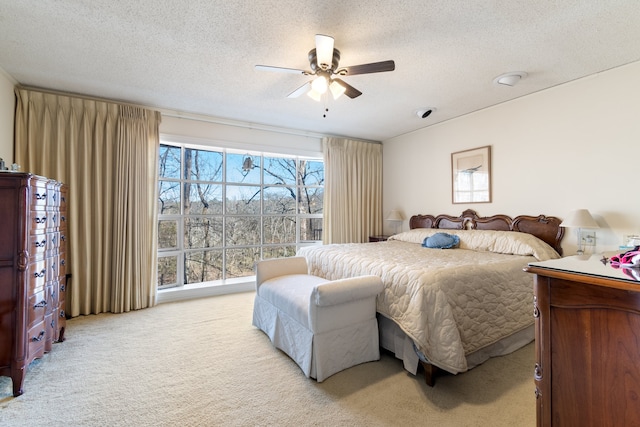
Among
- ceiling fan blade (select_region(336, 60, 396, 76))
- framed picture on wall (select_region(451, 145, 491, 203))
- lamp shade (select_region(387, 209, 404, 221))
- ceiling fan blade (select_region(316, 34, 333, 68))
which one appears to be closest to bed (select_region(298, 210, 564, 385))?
framed picture on wall (select_region(451, 145, 491, 203))

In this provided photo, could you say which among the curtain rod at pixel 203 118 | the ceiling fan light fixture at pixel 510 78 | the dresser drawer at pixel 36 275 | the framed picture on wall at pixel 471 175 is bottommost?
Result: the dresser drawer at pixel 36 275

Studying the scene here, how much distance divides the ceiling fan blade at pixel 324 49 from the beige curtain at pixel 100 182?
2640mm

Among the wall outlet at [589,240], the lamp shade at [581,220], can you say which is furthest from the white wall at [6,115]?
the wall outlet at [589,240]

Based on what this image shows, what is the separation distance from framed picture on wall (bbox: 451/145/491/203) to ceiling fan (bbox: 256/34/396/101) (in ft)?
7.47

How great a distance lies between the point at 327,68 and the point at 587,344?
2.24 m

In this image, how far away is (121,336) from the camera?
2.74 meters

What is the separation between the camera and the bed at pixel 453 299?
6.23ft

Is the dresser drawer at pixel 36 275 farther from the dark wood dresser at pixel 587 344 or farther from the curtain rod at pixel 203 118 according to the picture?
the dark wood dresser at pixel 587 344

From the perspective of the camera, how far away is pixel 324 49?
2.04 metres

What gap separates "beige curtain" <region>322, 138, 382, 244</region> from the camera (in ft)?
16.1

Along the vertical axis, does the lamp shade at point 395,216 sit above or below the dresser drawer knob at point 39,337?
above

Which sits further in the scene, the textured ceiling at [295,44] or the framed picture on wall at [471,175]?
the framed picture on wall at [471,175]

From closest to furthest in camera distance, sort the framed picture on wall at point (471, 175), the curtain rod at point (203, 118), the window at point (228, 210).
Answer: the curtain rod at point (203, 118), the framed picture on wall at point (471, 175), the window at point (228, 210)

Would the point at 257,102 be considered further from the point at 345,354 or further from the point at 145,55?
the point at 345,354
